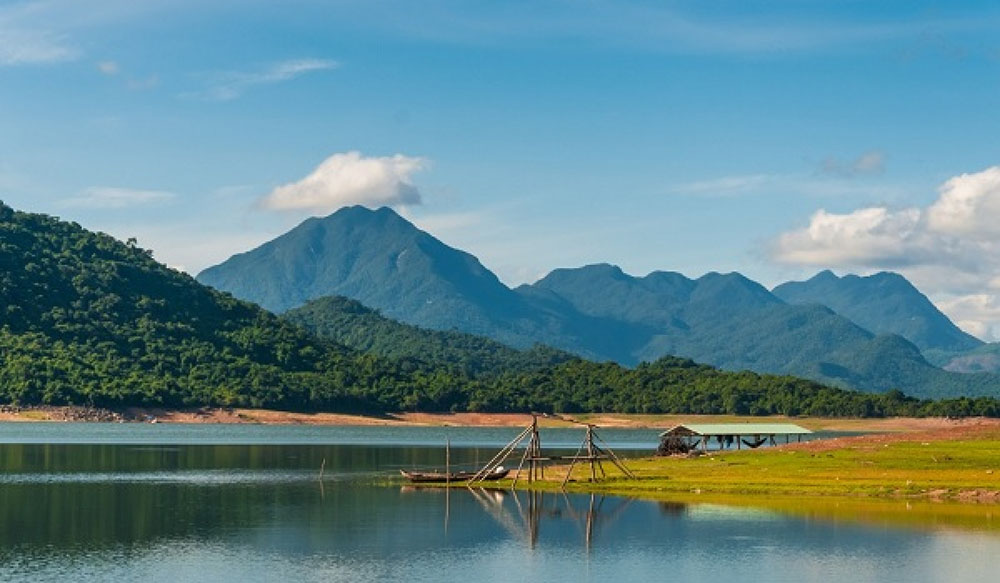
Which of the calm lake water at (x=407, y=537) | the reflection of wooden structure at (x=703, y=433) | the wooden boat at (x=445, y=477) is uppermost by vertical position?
the reflection of wooden structure at (x=703, y=433)

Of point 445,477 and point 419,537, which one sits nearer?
point 419,537

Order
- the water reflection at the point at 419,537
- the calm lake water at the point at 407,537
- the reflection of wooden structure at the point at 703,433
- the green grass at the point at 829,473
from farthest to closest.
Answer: the reflection of wooden structure at the point at 703,433 → the green grass at the point at 829,473 → the water reflection at the point at 419,537 → the calm lake water at the point at 407,537

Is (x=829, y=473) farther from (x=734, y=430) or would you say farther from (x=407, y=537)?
(x=407, y=537)

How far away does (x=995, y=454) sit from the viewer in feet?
355

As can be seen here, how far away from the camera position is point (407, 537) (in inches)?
2741

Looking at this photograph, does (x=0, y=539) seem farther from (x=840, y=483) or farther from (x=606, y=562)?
(x=840, y=483)

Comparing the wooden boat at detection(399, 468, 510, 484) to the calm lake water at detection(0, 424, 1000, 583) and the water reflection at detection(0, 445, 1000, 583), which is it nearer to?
the water reflection at detection(0, 445, 1000, 583)

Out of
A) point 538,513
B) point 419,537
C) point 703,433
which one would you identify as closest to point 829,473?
point 538,513

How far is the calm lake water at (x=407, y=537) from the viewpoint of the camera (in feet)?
194

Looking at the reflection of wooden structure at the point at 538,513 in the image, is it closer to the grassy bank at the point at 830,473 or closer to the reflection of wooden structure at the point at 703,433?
the grassy bank at the point at 830,473

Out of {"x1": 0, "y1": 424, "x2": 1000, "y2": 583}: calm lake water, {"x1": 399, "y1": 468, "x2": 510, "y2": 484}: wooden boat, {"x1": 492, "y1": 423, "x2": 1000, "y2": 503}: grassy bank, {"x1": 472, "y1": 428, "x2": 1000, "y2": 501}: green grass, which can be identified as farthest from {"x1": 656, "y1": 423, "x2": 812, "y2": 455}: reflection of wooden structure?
{"x1": 0, "y1": 424, "x2": 1000, "y2": 583}: calm lake water

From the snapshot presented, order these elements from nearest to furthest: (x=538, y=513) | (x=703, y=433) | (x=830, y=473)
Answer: (x=538, y=513) → (x=830, y=473) → (x=703, y=433)

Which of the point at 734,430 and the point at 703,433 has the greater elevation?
the point at 734,430

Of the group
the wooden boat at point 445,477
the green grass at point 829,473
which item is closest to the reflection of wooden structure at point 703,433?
the green grass at point 829,473
